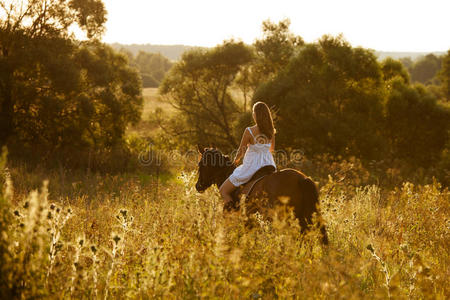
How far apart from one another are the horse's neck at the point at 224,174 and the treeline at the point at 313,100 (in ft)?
44.8

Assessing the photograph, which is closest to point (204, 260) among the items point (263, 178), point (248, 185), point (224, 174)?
point (263, 178)

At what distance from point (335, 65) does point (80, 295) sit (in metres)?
20.4

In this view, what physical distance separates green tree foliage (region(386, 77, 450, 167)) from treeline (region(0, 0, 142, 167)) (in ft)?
54.6

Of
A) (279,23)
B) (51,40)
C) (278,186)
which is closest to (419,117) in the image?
(279,23)

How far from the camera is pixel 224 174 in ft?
25.0

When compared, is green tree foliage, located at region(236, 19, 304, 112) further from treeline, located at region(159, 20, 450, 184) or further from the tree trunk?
the tree trunk

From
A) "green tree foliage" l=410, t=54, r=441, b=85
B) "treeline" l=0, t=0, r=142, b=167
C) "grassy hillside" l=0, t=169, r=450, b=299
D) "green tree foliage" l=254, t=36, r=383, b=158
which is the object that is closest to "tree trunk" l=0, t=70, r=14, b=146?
"treeline" l=0, t=0, r=142, b=167

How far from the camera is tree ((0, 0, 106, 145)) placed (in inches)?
749

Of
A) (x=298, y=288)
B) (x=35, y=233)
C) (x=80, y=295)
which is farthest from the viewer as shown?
(x=298, y=288)

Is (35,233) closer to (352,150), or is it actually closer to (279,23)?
(352,150)

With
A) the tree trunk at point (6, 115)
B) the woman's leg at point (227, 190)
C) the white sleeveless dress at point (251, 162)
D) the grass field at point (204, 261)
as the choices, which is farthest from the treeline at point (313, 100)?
the woman's leg at point (227, 190)

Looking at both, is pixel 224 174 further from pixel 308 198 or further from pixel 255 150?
pixel 308 198

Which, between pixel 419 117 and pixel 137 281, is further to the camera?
pixel 419 117

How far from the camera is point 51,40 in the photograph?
20.2m
